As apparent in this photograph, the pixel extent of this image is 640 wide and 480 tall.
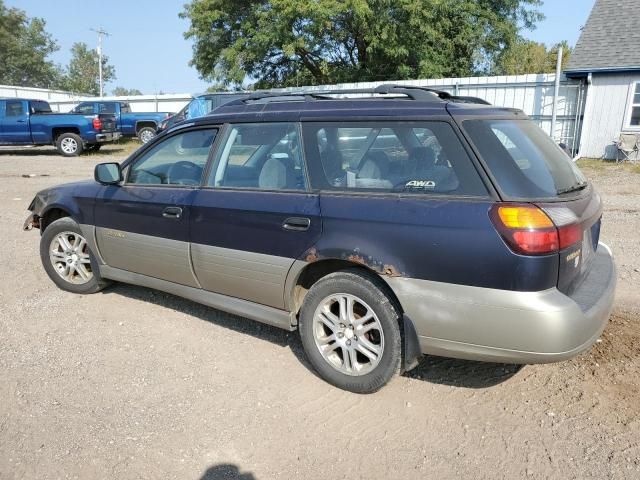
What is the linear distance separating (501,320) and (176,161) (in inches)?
109

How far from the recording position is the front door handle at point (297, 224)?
3.31 m

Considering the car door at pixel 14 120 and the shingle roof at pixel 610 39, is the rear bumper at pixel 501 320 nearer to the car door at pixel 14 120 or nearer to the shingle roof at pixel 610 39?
the shingle roof at pixel 610 39

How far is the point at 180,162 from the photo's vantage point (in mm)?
4262

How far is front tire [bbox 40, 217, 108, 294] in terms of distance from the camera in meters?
4.89

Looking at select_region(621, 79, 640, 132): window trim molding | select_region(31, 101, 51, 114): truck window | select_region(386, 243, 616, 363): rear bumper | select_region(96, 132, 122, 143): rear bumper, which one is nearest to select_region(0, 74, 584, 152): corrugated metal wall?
select_region(621, 79, 640, 132): window trim molding

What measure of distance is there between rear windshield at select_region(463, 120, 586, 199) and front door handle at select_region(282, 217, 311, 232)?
1081mm

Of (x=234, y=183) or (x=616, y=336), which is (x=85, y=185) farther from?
(x=616, y=336)

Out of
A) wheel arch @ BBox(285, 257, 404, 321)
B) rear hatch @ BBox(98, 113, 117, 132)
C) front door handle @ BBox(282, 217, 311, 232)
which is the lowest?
wheel arch @ BBox(285, 257, 404, 321)

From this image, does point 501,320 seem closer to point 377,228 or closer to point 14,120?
point 377,228

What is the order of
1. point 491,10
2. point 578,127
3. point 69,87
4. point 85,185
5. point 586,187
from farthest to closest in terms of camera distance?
point 69,87, point 491,10, point 578,127, point 85,185, point 586,187

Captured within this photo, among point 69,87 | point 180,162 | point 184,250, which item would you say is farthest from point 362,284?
point 69,87

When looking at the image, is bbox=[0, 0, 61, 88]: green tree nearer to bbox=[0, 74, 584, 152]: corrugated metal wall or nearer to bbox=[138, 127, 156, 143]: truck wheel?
bbox=[138, 127, 156, 143]: truck wheel

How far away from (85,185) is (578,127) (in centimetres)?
1569

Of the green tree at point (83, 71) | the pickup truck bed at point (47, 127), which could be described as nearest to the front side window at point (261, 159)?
the pickup truck bed at point (47, 127)
